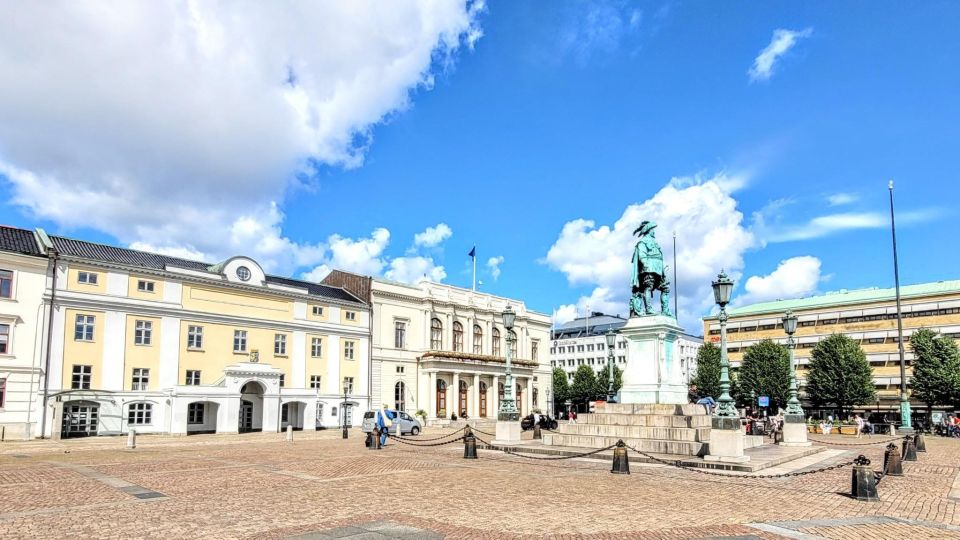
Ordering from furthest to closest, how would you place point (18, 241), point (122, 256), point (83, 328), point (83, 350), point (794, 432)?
point (122, 256), point (83, 328), point (83, 350), point (18, 241), point (794, 432)

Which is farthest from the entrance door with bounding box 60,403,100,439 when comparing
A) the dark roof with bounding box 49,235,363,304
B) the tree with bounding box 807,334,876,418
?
the tree with bounding box 807,334,876,418

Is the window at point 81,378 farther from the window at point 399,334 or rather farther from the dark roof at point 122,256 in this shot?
the window at point 399,334

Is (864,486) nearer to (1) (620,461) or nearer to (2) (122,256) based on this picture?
(1) (620,461)

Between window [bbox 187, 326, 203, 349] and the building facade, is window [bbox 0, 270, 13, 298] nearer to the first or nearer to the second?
window [bbox 187, 326, 203, 349]

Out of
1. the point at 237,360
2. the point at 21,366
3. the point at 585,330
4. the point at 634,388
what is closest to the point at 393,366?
the point at 237,360

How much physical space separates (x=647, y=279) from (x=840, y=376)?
44395mm

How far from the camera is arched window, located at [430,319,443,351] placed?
2340 inches

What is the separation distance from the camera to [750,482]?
47.1 ft

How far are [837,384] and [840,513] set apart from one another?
54.2 meters

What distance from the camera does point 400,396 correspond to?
2174 inches

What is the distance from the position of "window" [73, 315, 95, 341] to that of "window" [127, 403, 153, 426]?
479cm

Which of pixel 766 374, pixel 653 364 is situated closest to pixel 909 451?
pixel 653 364

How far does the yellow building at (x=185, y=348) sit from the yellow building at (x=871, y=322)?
148 ft

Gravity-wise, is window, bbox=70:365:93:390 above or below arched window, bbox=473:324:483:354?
below
